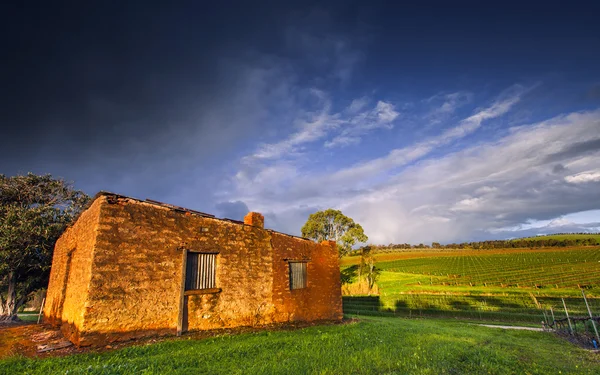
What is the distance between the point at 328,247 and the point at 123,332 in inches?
459

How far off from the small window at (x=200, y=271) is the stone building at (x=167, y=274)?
0.04 meters

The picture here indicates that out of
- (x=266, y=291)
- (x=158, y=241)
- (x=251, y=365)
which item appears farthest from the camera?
(x=266, y=291)

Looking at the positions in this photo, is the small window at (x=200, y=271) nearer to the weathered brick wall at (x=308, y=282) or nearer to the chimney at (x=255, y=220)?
the chimney at (x=255, y=220)

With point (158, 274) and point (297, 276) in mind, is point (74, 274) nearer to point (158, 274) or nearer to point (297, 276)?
point (158, 274)

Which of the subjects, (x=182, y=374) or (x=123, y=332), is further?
(x=123, y=332)

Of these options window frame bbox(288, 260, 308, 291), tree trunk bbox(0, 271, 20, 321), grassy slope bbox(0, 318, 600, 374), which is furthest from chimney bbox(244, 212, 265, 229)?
tree trunk bbox(0, 271, 20, 321)

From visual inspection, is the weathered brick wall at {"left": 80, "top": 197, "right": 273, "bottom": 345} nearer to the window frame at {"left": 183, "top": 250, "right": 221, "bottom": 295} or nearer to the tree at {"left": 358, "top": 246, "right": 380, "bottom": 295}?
the window frame at {"left": 183, "top": 250, "right": 221, "bottom": 295}

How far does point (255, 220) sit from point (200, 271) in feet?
12.2

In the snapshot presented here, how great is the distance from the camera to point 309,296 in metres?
15.7

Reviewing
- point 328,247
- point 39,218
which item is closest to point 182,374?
point 328,247

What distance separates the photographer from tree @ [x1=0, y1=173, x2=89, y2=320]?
1755 cm

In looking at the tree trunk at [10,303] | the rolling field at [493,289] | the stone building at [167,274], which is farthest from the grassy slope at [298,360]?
the rolling field at [493,289]

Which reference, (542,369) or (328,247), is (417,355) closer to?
(542,369)

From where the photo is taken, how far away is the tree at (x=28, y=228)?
17547mm
